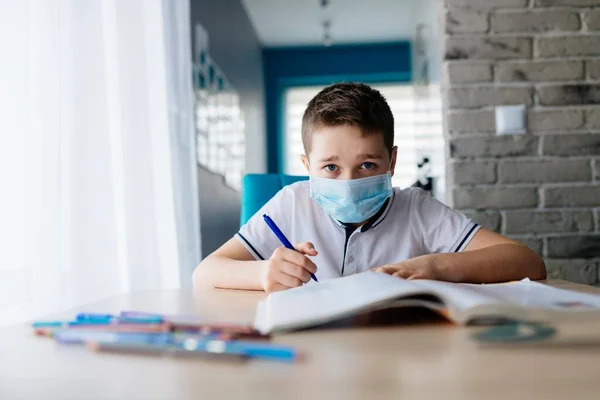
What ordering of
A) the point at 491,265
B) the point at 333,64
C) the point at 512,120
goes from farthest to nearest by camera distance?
the point at 333,64
the point at 512,120
the point at 491,265

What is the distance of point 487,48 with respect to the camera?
223cm

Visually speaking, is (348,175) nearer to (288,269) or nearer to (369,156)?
(369,156)

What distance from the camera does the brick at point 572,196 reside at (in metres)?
2.20

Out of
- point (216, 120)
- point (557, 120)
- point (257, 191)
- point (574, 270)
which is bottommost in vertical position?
point (574, 270)

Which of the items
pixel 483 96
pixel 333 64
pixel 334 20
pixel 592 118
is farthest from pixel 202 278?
pixel 333 64

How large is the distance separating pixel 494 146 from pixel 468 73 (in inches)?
11.3

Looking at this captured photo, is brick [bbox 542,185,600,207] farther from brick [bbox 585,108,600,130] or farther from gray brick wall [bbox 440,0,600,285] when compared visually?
brick [bbox 585,108,600,130]

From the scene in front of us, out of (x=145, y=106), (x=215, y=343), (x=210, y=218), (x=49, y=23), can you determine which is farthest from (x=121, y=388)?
(x=210, y=218)

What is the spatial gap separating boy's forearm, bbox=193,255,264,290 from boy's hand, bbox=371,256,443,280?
0.21 metres

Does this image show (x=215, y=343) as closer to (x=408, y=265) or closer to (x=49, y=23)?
(x=408, y=265)

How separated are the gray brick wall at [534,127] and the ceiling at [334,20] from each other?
6.95ft

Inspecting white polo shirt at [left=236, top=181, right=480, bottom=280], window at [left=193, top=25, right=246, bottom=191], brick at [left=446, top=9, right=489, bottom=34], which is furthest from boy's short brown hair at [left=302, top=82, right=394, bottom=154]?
window at [left=193, top=25, right=246, bottom=191]

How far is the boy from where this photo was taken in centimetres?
104

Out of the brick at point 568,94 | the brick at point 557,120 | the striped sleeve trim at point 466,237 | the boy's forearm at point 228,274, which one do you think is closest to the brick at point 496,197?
the brick at point 557,120
